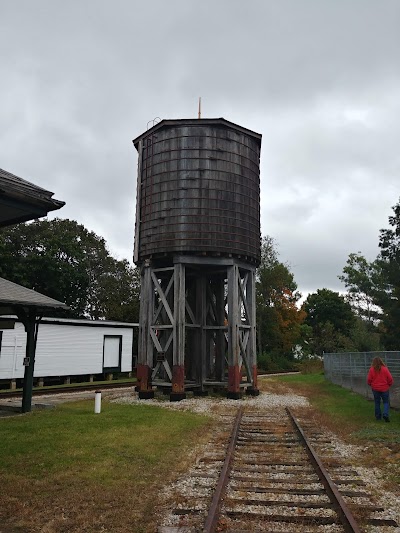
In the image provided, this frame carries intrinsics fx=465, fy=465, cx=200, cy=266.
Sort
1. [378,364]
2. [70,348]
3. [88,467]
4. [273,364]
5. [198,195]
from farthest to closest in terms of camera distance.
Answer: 1. [273,364]
2. [70,348]
3. [198,195]
4. [378,364]
5. [88,467]

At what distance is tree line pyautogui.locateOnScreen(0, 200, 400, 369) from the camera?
1319 inches

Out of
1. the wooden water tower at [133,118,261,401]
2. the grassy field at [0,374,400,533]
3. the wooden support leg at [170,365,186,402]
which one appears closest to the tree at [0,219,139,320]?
the wooden water tower at [133,118,261,401]

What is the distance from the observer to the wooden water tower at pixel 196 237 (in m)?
17.2

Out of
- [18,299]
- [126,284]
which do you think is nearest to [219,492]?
[18,299]

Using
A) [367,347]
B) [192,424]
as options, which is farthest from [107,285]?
[192,424]

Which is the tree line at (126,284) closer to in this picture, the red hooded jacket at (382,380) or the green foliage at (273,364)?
the green foliage at (273,364)

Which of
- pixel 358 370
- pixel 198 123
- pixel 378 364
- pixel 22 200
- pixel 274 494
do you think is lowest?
pixel 274 494

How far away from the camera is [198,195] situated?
1773cm

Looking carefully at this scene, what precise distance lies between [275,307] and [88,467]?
152 feet

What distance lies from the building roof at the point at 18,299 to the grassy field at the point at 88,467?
3.01 metres

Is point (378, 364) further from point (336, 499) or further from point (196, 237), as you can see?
point (196, 237)

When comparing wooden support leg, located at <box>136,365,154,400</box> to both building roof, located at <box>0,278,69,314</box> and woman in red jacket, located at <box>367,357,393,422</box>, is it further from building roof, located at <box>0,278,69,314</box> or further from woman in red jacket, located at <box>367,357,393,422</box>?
woman in red jacket, located at <box>367,357,393,422</box>

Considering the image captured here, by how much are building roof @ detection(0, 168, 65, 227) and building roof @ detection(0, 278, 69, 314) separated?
26.1 ft

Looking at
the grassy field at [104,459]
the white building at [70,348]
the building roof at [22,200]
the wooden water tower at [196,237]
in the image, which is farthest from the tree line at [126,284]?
the building roof at [22,200]
